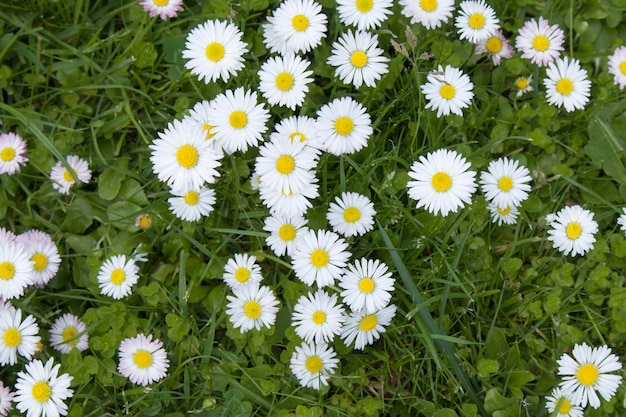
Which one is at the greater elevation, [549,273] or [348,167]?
[348,167]

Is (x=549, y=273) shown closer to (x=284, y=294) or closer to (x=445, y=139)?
(x=445, y=139)

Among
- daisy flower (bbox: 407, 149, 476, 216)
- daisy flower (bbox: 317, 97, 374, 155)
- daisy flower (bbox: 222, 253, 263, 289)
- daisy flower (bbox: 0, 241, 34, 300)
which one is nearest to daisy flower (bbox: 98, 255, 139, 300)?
daisy flower (bbox: 0, 241, 34, 300)

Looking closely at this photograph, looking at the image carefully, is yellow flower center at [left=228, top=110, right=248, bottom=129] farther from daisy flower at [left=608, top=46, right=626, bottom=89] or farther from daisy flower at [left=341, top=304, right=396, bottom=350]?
daisy flower at [left=608, top=46, right=626, bottom=89]

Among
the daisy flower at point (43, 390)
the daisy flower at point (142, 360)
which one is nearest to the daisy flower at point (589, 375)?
the daisy flower at point (142, 360)

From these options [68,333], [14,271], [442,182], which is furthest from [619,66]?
[14,271]

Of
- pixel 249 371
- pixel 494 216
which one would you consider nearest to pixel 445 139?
pixel 494 216
